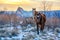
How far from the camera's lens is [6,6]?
242cm

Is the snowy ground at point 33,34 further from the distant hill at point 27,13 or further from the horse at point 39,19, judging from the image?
the distant hill at point 27,13

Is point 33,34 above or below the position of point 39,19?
below

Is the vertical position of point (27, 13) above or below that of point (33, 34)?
above

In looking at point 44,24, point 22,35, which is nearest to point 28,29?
point 22,35

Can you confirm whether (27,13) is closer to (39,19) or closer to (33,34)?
(39,19)

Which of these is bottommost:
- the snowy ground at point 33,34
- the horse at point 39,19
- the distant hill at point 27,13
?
the snowy ground at point 33,34

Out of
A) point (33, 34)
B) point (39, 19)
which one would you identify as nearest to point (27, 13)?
point (39, 19)

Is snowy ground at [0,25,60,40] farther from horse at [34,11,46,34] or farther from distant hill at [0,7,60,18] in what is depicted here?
distant hill at [0,7,60,18]

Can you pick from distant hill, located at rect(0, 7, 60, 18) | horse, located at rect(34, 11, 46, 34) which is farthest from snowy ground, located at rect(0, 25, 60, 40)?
distant hill, located at rect(0, 7, 60, 18)

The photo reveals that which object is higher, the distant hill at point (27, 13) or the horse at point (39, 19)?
the distant hill at point (27, 13)

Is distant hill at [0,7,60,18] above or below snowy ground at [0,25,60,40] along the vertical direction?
above

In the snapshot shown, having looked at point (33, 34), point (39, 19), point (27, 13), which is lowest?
point (33, 34)

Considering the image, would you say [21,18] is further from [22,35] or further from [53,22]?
[53,22]

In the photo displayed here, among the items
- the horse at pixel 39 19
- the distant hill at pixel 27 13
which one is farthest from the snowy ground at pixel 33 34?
the distant hill at pixel 27 13
